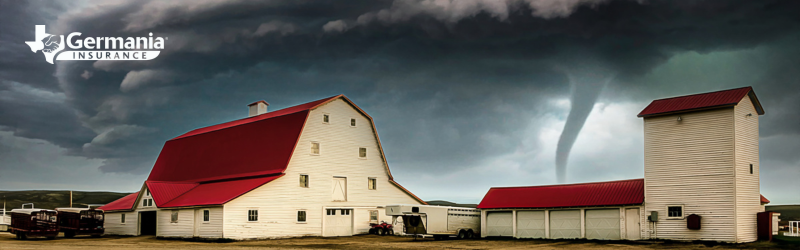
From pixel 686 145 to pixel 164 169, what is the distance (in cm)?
3851

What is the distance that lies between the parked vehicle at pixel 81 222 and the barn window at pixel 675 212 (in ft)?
113

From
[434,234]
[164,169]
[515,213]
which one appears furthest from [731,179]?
[164,169]

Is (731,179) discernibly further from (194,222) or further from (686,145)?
(194,222)

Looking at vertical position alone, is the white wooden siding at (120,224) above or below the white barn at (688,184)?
below

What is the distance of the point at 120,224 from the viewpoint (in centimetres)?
4291

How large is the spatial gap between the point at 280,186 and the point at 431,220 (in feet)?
30.2

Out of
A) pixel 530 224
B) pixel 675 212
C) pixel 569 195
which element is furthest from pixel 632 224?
pixel 530 224

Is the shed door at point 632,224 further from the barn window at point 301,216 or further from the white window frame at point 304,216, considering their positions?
the barn window at point 301,216

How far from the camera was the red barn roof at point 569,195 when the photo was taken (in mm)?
32906

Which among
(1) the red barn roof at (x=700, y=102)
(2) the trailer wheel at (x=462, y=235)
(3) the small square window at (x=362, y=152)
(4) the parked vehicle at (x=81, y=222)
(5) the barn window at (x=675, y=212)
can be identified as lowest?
(2) the trailer wheel at (x=462, y=235)

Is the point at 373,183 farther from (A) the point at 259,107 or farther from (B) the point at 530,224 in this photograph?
(A) the point at 259,107

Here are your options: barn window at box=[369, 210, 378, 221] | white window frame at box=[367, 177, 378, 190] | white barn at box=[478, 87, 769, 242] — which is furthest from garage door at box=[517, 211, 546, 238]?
white window frame at box=[367, 177, 378, 190]

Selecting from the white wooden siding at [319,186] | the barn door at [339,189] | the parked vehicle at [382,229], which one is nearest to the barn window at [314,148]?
the white wooden siding at [319,186]

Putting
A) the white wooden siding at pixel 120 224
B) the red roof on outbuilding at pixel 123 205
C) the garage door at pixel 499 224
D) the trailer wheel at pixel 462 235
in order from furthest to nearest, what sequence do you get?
the red roof on outbuilding at pixel 123 205 → the white wooden siding at pixel 120 224 → the trailer wheel at pixel 462 235 → the garage door at pixel 499 224
